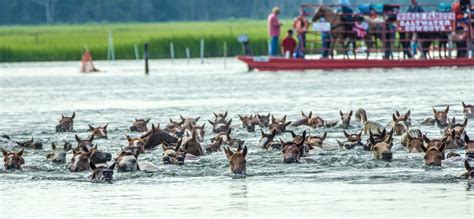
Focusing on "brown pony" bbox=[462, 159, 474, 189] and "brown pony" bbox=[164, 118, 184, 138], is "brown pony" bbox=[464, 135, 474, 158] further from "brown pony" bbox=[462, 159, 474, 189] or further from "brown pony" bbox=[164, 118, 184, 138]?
"brown pony" bbox=[164, 118, 184, 138]

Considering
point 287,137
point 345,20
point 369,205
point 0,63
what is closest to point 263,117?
point 287,137

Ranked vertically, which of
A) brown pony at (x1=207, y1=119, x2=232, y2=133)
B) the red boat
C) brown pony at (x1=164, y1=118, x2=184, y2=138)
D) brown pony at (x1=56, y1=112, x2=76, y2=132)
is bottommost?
the red boat

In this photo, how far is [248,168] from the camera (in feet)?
74.6

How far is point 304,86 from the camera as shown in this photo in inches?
1853

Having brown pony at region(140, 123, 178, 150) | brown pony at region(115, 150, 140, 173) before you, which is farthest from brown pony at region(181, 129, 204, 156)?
brown pony at region(115, 150, 140, 173)

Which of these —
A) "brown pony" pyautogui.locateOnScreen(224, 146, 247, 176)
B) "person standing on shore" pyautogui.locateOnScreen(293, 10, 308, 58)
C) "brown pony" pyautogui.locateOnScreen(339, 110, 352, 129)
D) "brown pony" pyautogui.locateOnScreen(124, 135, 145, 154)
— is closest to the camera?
"brown pony" pyautogui.locateOnScreen(224, 146, 247, 176)

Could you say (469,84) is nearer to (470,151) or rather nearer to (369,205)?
(470,151)

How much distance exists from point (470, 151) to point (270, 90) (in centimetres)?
2331

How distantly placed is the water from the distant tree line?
8552cm

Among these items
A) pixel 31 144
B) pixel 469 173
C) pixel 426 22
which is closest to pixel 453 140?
pixel 469 173

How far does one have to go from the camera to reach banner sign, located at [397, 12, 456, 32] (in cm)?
5266

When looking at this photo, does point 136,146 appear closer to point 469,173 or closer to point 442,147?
point 442,147

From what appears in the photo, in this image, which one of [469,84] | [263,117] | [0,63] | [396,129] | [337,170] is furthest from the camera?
[0,63]

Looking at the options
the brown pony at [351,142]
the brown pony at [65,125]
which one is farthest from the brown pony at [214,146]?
the brown pony at [65,125]
